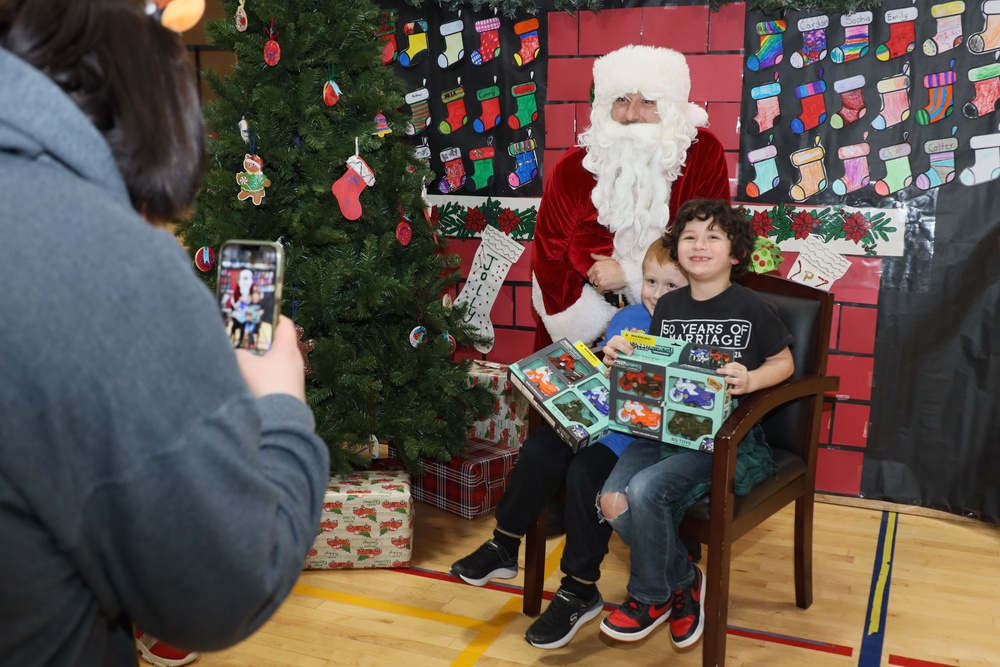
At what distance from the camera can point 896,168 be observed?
3.19m

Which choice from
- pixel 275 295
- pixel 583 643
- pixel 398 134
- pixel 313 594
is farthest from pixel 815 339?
pixel 275 295

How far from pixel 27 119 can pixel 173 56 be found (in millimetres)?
155

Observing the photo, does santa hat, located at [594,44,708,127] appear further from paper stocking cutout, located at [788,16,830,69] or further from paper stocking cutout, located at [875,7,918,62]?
paper stocking cutout, located at [875,7,918,62]

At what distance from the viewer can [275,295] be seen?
36.5 inches

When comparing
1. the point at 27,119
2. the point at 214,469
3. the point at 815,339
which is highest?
the point at 27,119

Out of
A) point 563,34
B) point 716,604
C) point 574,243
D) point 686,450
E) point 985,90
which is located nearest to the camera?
point 716,604

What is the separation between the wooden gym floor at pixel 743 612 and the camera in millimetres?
2352

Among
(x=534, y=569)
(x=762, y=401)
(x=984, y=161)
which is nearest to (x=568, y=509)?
(x=534, y=569)

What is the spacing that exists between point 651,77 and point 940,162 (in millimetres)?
1135

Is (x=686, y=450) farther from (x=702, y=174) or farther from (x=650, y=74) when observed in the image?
(x=650, y=74)

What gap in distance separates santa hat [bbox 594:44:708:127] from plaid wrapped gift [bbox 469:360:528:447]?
1.23 meters

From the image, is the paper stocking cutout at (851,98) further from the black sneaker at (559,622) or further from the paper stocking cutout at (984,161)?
the black sneaker at (559,622)

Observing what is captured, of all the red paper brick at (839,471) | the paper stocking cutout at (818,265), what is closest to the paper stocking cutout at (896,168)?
the paper stocking cutout at (818,265)

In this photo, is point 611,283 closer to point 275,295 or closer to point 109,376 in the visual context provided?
point 275,295
